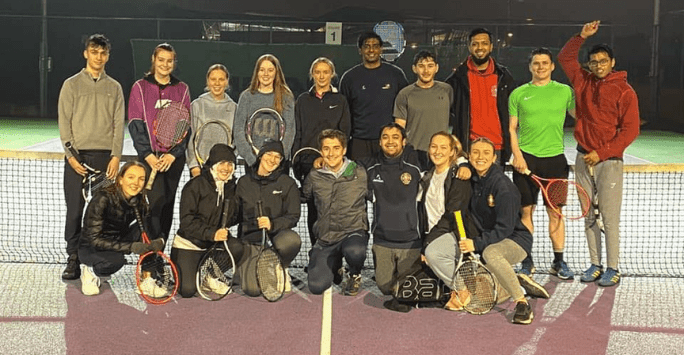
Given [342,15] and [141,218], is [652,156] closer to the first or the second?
[141,218]

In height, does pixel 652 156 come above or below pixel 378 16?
below

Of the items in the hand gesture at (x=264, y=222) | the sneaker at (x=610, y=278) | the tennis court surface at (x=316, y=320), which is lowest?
the tennis court surface at (x=316, y=320)

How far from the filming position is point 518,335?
16.7ft

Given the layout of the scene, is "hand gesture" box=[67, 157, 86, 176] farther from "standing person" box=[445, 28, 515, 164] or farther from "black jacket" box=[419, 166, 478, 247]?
"standing person" box=[445, 28, 515, 164]

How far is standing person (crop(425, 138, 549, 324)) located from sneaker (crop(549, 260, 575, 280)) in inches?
24.1

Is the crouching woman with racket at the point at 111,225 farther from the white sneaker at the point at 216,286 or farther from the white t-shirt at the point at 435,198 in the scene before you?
the white t-shirt at the point at 435,198

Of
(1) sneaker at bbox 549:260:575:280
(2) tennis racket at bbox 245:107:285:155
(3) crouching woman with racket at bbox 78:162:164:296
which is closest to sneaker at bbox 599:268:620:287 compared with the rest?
(1) sneaker at bbox 549:260:575:280

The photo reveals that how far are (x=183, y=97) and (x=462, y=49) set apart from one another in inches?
626

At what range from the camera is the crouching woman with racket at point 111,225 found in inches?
230

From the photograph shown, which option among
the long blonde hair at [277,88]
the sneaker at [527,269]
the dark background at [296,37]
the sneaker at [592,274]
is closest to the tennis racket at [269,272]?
the long blonde hair at [277,88]

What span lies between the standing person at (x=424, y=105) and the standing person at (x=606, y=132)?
994 millimetres

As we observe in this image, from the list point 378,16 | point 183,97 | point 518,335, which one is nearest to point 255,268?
point 183,97

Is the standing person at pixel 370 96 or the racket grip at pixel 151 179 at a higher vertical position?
the standing person at pixel 370 96

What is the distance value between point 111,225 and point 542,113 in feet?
10.4
